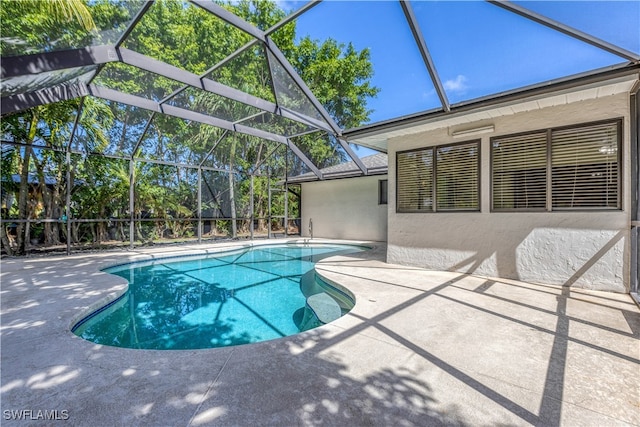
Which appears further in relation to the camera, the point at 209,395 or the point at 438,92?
the point at 438,92

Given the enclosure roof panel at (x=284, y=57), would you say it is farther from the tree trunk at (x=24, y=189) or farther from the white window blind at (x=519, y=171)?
the tree trunk at (x=24, y=189)

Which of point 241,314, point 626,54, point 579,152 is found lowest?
point 241,314

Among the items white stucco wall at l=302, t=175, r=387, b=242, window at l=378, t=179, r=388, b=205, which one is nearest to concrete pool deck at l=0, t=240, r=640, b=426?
window at l=378, t=179, r=388, b=205

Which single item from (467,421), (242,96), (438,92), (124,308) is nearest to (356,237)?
(242,96)

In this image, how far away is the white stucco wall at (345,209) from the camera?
42.2ft

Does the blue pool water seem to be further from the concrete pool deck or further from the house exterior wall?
the house exterior wall

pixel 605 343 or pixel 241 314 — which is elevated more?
pixel 605 343

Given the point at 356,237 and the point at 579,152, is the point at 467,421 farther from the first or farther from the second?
the point at 356,237

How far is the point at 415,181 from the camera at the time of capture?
675 centimetres

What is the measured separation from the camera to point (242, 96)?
7.97m

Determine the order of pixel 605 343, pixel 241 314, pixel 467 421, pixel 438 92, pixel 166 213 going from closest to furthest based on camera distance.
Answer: pixel 467 421, pixel 605 343, pixel 241 314, pixel 438 92, pixel 166 213

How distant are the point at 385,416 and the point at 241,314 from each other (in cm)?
330

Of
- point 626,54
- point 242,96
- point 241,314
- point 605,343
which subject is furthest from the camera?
point 242,96

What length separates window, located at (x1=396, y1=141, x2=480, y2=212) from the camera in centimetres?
598
